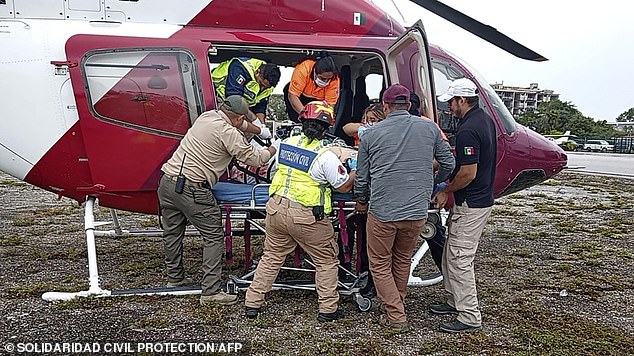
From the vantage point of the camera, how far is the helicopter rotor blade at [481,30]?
562cm

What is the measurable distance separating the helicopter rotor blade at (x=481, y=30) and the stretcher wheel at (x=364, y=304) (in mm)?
2970

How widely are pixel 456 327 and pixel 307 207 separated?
1.53 meters

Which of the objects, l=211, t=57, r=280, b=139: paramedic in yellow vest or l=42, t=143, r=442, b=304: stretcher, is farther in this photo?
l=211, t=57, r=280, b=139: paramedic in yellow vest

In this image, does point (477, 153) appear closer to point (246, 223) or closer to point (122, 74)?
point (246, 223)

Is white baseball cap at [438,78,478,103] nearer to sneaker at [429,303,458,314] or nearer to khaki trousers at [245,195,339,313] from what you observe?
khaki trousers at [245,195,339,313]

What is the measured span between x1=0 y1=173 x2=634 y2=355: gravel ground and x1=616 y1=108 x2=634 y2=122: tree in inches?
4356

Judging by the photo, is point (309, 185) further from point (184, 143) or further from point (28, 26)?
point (28, 26)

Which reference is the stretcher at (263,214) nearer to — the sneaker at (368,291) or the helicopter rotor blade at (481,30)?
the sneaker at (368,291)

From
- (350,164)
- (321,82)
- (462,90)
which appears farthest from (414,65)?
(350,164)

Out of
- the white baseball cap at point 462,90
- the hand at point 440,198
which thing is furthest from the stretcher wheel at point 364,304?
the white baseball cap at point 462,90

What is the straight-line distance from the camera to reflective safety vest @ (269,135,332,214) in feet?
14.0

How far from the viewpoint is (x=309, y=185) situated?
14.0 ft

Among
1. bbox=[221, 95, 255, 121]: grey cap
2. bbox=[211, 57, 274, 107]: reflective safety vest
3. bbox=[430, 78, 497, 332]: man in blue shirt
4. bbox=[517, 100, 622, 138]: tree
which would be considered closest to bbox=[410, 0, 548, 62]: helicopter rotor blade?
bbox=[430, 78, 497, 332]: man in blue shirt

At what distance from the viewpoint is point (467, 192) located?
435 centimetres
